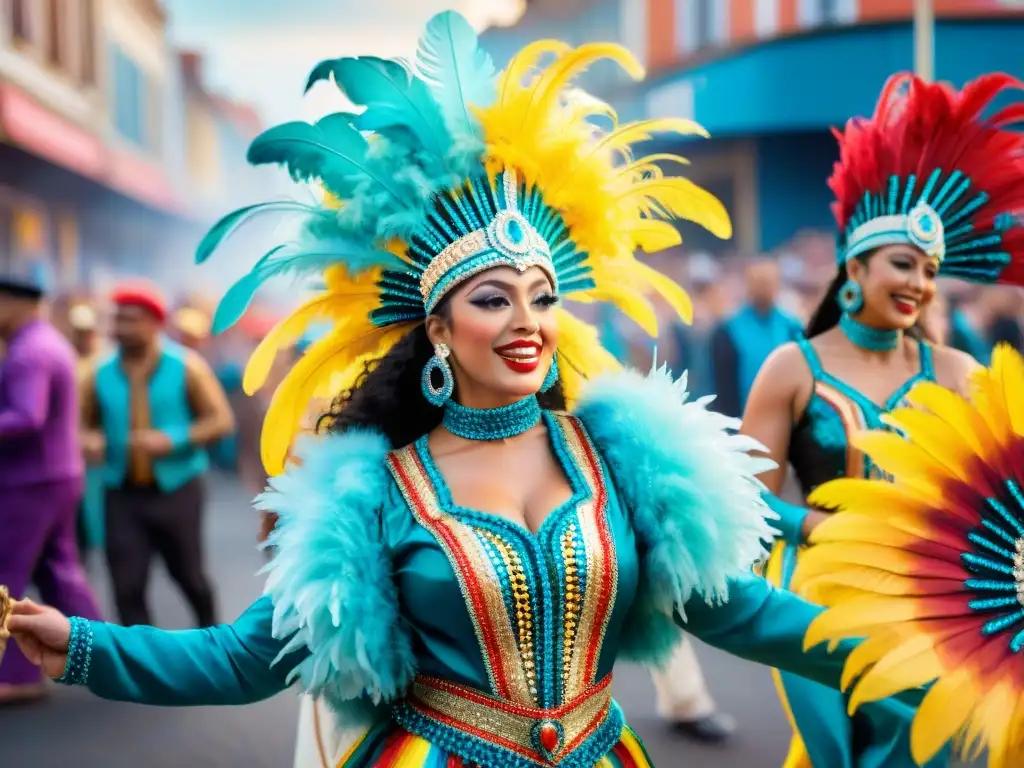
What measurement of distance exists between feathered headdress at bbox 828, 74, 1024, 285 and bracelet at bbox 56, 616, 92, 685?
2553 millimetres

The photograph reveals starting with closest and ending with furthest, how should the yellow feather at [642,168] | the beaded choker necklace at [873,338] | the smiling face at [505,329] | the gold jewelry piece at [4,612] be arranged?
the gold jewelry piece at [4,612] < the smiling face at [505,329] < the yellow feather at [642,168] < the beaded choker necklace at [873,338]

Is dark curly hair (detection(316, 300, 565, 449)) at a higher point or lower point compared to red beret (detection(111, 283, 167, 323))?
lower

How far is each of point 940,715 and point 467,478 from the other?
936mm

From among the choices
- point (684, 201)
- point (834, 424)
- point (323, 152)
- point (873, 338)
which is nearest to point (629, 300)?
point (684, 201)

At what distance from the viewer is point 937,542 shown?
2.06 meters

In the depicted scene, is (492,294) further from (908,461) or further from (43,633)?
(43,633)

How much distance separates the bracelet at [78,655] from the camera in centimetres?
228

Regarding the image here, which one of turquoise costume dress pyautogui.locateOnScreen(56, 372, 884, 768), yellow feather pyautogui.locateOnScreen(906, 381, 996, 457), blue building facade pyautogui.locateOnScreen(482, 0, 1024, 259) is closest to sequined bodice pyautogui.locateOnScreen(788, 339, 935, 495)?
turquoise costume dress pyautogui.locateOnScreen(56, 372, 884, 768)

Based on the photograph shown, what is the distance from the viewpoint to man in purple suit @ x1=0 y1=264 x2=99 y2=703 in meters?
6.12

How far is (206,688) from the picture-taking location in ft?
7.67

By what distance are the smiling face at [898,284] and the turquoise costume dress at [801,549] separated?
19cm

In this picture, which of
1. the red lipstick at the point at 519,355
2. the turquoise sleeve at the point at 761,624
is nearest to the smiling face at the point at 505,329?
the red lipstick at the point at 519,355

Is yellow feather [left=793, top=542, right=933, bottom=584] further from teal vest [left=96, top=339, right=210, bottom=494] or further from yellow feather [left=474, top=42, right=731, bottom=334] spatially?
teal vest [left=96, top=339, right=210, bottom=494]

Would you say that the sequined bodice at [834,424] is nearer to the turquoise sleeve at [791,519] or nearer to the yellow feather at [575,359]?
the turquoise sleeve at [791,519]
